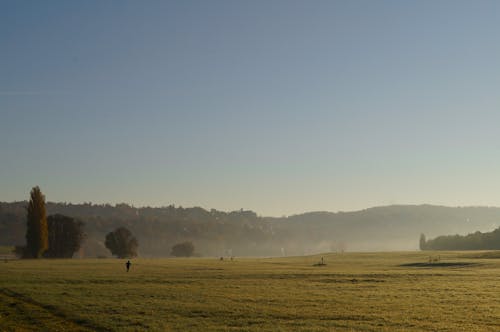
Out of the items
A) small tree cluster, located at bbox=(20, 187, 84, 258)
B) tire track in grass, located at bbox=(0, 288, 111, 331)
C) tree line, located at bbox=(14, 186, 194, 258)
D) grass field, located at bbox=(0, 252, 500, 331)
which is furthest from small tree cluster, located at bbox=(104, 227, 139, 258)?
tire track in grass, located at bbox=(0, 288, 111, 331)

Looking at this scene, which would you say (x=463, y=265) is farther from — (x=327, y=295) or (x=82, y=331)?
(x=82, y=331)

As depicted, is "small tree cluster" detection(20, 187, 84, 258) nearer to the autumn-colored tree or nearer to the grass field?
the autumn-colored tree

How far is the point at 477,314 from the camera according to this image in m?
39.5

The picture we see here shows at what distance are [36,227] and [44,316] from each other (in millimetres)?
112866

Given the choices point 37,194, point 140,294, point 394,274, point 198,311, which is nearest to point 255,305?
point 198,311

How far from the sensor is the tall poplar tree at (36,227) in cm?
14362

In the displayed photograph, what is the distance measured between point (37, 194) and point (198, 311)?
117 meters

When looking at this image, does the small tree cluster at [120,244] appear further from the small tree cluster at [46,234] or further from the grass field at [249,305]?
the grass field at [249,305]

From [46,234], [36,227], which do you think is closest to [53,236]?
[46,234]

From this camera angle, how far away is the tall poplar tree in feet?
471

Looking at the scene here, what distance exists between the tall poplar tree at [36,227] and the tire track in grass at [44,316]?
3896 inches

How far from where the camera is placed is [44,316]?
3962 cm

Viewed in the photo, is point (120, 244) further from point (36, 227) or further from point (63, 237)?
point (36, 227)

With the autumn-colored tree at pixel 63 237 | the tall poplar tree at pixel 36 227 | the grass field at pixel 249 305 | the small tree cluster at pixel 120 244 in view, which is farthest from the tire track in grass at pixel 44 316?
the small tree cluster at pixel 120 244
